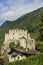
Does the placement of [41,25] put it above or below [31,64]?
above

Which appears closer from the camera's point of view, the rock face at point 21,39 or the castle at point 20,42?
the castle at point 20,42

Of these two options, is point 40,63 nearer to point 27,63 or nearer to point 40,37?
point 40,37

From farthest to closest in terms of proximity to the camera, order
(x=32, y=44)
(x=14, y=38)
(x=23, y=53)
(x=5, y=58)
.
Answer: (x=14, y=38) < (x=32, y=44) < (x=5, y=58) < (x=23, y=53)

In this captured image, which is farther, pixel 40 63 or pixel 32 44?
pixel 32 44

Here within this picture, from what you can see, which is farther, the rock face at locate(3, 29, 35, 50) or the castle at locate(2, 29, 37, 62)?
the rock face at locate(3, 29, 35, 50)

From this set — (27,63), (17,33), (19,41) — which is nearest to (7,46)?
(19,41)

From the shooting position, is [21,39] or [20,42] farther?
[21,39]

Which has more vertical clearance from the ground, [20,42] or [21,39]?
[21,39]

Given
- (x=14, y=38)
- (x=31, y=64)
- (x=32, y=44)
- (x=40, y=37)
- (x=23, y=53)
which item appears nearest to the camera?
(x=40, y=37)

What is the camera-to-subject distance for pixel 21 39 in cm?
10294

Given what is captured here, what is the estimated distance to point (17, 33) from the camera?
373 feet

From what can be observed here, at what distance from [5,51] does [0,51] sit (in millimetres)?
2879

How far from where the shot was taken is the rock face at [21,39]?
9978cm

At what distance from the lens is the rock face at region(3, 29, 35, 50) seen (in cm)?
9978
